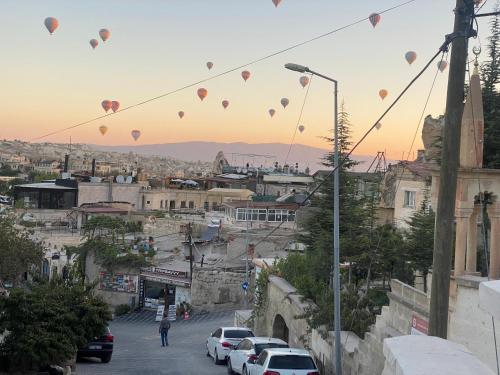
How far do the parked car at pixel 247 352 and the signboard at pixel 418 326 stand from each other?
5.04 m

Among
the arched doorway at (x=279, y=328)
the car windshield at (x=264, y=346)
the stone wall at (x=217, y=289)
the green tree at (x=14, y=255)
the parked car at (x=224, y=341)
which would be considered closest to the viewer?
the car windshield at (x=264, y=346)

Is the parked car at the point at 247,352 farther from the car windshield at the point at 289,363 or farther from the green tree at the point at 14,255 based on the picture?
the green tree at the point at 14,255

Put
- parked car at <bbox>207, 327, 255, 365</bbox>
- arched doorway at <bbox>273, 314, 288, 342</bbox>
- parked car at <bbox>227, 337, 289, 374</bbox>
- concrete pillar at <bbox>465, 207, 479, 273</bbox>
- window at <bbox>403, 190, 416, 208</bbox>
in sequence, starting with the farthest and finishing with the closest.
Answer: window at <bbox>403, 190, 416, 208</bbox> → arched doorway at <bbox>273, 314, 288, 342</bbox> → parked car at <bbox>207, 327, 255, 365</bbox> → parked car at <bbox>227, 337, 289, 374</bbox> → concrete pillar at <bbox>465, 207, 479, 273</bbox>

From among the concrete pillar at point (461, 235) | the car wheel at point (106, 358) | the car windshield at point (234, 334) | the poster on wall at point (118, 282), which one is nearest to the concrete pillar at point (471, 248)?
the concrete pillar at point (461, 235)

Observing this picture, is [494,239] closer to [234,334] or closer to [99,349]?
[234,334]

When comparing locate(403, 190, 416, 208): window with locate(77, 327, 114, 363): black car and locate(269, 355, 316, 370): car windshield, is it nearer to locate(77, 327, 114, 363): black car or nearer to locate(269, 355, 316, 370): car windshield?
locate(77, 327, 114, 363): black car

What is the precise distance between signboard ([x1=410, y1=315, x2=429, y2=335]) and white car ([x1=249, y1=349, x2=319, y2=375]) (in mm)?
2576

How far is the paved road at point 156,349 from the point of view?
2212cm

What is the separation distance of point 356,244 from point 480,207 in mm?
11732

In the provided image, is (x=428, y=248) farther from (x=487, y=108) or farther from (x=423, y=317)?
(x=423, y=317)

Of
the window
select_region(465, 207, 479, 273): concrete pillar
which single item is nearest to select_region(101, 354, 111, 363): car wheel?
select_region(465, 207, 479, 273): concrete pillar

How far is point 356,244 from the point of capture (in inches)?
1011

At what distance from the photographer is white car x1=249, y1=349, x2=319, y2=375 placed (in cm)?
1634

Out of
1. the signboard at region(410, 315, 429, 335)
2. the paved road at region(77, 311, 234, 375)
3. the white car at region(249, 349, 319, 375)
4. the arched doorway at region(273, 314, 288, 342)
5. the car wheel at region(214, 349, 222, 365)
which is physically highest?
the signboard at region(410, 315, 429, 335)
